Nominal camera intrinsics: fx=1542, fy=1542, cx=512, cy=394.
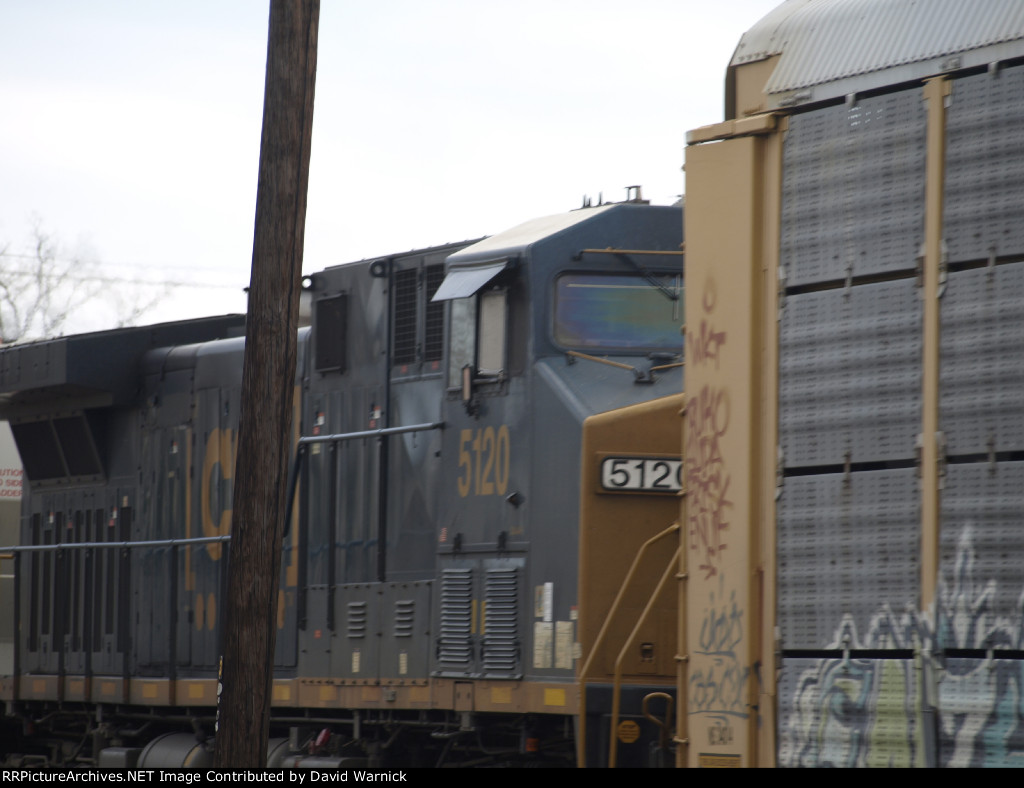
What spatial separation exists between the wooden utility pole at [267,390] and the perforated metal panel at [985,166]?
4.12m

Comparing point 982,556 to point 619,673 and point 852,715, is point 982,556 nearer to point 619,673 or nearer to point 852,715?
point 852,715

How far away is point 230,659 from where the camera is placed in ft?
28.7

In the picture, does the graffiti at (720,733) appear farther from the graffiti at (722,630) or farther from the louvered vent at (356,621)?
the louvered vent at (356,621)

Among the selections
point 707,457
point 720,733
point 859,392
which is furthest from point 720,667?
point 859,392

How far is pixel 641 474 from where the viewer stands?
891 cm

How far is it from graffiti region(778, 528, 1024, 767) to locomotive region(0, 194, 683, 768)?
2.24 metres

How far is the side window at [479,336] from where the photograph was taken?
380 inches

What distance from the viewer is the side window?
9.66 m

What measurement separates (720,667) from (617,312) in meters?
3.25

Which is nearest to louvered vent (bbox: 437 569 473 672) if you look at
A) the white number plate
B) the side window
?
the side window

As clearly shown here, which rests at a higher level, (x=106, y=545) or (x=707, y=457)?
(x=707, y=457)

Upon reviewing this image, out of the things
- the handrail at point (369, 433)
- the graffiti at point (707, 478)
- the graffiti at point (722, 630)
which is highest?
the handrail at point (369, 433)

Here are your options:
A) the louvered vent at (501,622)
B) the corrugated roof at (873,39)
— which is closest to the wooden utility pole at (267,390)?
the louvered vent at (501,622)
